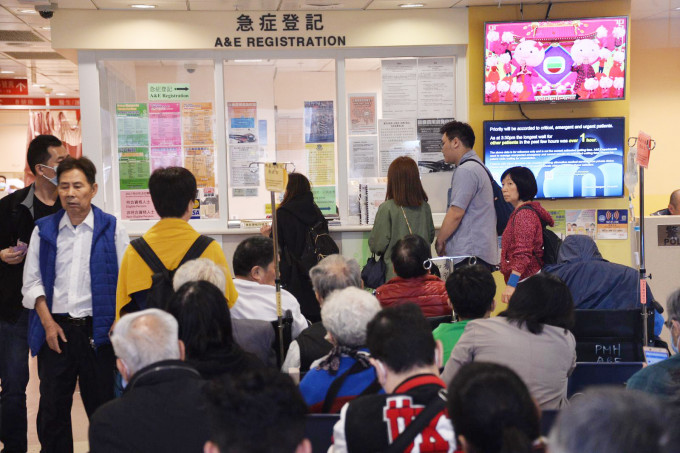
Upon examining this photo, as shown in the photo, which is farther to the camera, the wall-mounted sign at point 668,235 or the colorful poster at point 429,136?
the colorful poster at point 429,136

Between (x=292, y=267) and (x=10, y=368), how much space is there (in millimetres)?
1985

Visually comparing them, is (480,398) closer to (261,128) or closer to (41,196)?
(41,196)

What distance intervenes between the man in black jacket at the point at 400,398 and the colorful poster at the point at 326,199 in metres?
4.72

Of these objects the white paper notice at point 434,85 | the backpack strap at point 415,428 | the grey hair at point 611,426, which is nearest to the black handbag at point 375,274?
the white paper notice at point 434,85

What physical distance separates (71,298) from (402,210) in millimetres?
2584

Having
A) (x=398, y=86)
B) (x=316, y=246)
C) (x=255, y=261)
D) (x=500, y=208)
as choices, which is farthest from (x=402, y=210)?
(x=255, y=261)

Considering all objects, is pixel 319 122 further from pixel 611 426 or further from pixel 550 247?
pixel 611 426

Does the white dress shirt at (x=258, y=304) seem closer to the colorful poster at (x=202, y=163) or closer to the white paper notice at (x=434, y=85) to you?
the colorful poster at (x=202, y=163)

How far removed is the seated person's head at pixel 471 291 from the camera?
339 centimetres

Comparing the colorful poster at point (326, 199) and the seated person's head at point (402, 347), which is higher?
the colorful poster at point (326, 199)

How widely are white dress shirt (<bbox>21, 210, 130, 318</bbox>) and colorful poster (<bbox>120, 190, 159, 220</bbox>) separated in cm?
313

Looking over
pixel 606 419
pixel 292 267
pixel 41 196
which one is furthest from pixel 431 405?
pixel 292 267

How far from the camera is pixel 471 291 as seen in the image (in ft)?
11.1

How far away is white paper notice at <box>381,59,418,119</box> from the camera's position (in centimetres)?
698
